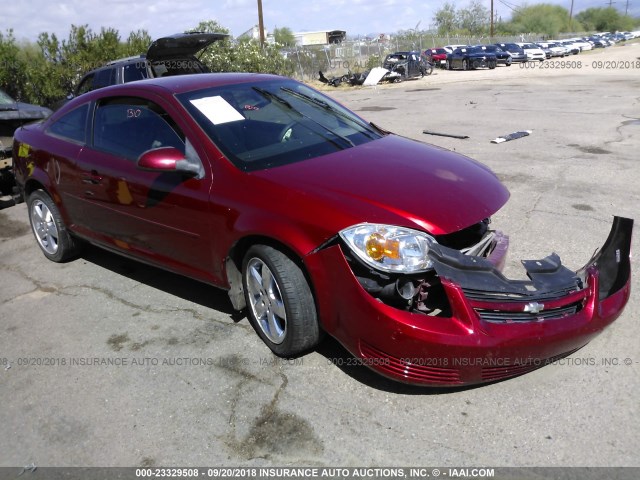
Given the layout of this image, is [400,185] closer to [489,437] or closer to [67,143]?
[489,437]

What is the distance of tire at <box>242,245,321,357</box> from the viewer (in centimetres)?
324

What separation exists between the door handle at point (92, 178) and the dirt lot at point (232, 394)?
92cm

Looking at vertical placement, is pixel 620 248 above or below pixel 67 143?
below

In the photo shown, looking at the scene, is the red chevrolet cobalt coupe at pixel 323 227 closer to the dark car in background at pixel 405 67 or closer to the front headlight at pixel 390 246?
the front headlight at pixel 390 246

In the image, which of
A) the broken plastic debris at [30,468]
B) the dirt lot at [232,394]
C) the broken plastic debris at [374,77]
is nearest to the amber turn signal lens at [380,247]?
the dirt lot at [232,394]

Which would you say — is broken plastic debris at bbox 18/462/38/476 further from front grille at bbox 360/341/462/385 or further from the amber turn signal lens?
the amber turn signal lens

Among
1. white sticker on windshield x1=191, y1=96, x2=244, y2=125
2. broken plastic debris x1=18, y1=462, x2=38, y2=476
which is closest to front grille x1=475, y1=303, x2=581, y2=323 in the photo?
white sticker on windshield x1=191, y1=96, x2=244, y2=125

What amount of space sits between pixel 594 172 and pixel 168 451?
6.52m

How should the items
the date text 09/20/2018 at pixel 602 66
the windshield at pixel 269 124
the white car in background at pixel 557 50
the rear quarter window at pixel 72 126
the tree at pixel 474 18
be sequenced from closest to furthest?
1. the windshield at pixel 269 124
2. the rear quarter window at pixel 72 126
3. the date text 09/20/2018 at pixel 602 66
4. the white car in background at pixel 557 50
5. the tree at pixel 474 18

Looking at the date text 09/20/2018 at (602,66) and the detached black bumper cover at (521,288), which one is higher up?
the detached black bumper cover at (521,288)

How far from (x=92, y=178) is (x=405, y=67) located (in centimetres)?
2589

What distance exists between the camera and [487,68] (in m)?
37.5

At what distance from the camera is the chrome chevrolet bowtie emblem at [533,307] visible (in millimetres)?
2876

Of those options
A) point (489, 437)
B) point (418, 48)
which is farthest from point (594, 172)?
point (418, 48)
